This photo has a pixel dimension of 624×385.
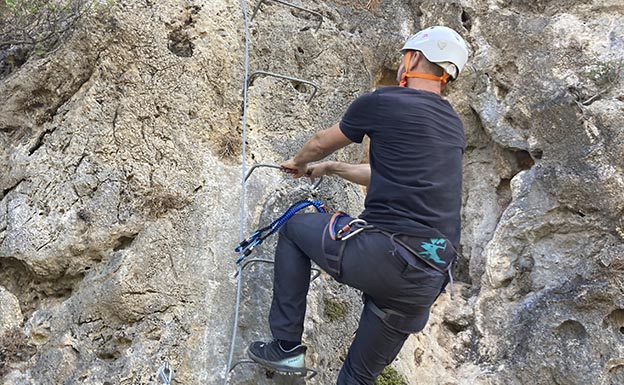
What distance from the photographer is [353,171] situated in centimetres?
435

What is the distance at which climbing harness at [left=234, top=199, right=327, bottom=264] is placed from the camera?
424cm

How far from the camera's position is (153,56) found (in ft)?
18.4

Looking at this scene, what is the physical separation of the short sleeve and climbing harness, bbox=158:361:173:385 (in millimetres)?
2177

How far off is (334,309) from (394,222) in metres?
1.98

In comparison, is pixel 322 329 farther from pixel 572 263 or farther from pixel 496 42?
pixel 496 42

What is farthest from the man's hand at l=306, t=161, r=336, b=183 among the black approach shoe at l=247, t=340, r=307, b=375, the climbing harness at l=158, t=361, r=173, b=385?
the climbing harness at l=158, t=361, r=173, b=385

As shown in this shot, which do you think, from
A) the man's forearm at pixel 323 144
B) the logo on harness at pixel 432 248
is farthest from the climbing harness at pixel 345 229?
the man's forearm at pixel 323 144

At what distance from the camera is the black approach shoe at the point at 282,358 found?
12.8 ft

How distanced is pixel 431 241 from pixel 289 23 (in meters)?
4.05

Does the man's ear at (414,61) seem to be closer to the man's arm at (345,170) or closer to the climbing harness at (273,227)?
the man's arm at (345,170)

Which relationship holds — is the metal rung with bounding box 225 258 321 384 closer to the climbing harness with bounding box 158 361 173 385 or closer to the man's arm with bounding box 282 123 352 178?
the climbing harness with bounding box 158 361 173 385

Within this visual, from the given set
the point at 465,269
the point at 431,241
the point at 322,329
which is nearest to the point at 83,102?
the point at 322,329

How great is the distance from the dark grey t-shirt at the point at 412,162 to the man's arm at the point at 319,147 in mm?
206

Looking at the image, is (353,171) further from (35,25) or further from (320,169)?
(35,25)
